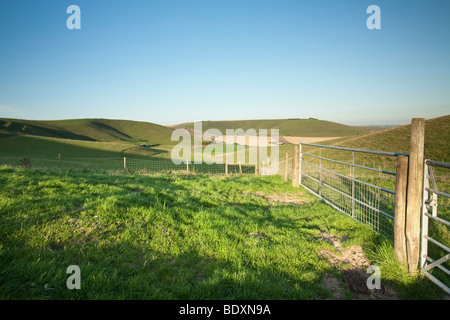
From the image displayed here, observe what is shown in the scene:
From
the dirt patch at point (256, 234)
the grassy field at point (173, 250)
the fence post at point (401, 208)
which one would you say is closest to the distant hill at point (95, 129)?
the grassy field at point (173, 250)

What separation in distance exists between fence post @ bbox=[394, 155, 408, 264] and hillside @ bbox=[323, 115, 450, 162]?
25301 mm

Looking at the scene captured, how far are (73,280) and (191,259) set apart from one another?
1529 millimetres

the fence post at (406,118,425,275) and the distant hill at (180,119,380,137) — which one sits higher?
the distant hill at (180,119,380,137)

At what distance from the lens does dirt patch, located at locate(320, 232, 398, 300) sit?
11.0ft

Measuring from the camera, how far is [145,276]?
3.21 meters

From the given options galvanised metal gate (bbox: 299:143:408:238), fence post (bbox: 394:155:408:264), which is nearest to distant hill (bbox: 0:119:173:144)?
galvanised metal gate (bbox: 299:143:408:238)

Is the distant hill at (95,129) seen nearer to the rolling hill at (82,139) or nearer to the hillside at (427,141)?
the rolling hill at (82,139)

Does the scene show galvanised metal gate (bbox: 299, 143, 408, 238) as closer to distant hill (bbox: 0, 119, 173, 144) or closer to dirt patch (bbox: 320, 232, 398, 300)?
dirt patch (bbox: 320, 232, 398, 300)

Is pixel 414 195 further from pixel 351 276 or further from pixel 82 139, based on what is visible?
pixel 82 139

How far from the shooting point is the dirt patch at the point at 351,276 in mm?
3365

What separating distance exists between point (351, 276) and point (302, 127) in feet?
348

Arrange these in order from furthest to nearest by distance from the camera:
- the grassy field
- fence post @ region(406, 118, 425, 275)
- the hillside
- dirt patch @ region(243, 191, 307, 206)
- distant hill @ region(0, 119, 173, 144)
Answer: distant hill @ region(0, 119, 173, 144), the hillside, dirt patch @ region(243, 191, 307, 206), fence post @ region(406, 118, 425, 275), the grassy field
